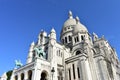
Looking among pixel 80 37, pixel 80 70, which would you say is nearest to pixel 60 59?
pixel 80 70

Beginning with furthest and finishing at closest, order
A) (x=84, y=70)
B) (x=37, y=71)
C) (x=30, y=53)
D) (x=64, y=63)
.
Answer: (x=30, y=53) < (x=64, y=63) < (x=84, y=70) < (x=37, y=71)

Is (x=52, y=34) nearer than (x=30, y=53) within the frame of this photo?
Yes

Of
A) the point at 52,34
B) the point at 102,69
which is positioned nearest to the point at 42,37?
the point at 52,34

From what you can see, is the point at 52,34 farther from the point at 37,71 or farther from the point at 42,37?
the point at 37,71

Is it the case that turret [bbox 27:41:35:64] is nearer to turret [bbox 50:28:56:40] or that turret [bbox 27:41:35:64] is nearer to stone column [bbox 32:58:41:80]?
turret [bbox 50:28:56:40]

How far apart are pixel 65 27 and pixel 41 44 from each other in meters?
16.8

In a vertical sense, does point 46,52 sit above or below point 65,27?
below

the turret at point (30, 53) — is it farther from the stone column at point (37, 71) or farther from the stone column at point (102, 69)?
the stone column at point (102, 69)

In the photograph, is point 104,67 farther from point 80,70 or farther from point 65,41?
point 65,41

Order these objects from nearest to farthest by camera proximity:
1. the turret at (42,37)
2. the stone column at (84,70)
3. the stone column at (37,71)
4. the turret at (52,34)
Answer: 1. the stone column at (37,71)
2. the stone column at (84,70)
3. the turret at (52,34)
4. the turret at (42,37)

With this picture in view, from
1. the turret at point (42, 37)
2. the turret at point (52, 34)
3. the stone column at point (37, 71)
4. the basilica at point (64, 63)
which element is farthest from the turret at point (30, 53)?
the stone column at point (37, 71)

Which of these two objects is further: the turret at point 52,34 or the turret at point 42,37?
the turret at point 42,37

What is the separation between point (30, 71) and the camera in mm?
35125

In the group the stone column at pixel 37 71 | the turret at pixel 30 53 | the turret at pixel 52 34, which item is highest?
the turret at pixel 52 34
